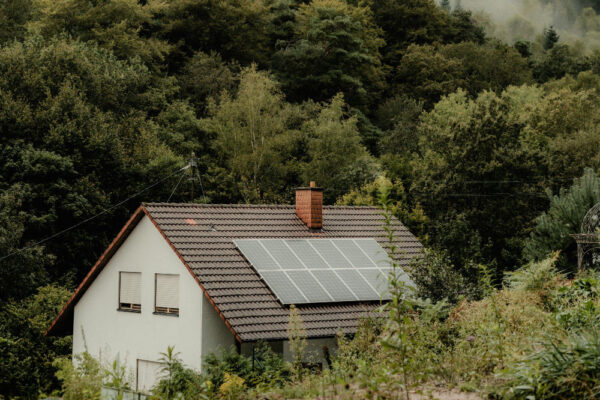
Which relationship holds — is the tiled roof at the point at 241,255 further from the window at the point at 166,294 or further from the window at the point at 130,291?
the window at the point at 166,294

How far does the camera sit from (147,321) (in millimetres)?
21750

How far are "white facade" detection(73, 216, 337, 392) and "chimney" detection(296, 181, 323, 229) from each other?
521 centimetres

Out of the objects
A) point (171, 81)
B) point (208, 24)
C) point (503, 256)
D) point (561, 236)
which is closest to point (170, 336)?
point (561, 236)

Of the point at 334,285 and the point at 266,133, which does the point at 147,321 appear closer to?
the point at 334,285

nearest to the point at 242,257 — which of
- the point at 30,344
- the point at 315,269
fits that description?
the point at 315,269

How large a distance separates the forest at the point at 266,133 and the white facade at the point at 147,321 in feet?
9.27

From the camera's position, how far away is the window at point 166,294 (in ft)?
69.3

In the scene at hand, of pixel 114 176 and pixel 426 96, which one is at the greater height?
pixel 426 96

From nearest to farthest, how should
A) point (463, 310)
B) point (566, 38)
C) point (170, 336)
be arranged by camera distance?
point (463, 310)
point (170, 336)
point (566, 38)

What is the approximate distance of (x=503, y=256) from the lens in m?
36.8

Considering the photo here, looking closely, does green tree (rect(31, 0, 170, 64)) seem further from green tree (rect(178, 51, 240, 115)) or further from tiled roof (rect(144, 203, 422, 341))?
tiled roof (rect(144, 203, 422, 341))

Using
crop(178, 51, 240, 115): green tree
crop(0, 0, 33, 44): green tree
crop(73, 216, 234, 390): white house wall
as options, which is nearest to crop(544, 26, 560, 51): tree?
crop(178, 51, 240, 115): green tree

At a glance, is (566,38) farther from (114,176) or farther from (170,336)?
(170,336)

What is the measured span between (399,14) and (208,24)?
62.0ft
